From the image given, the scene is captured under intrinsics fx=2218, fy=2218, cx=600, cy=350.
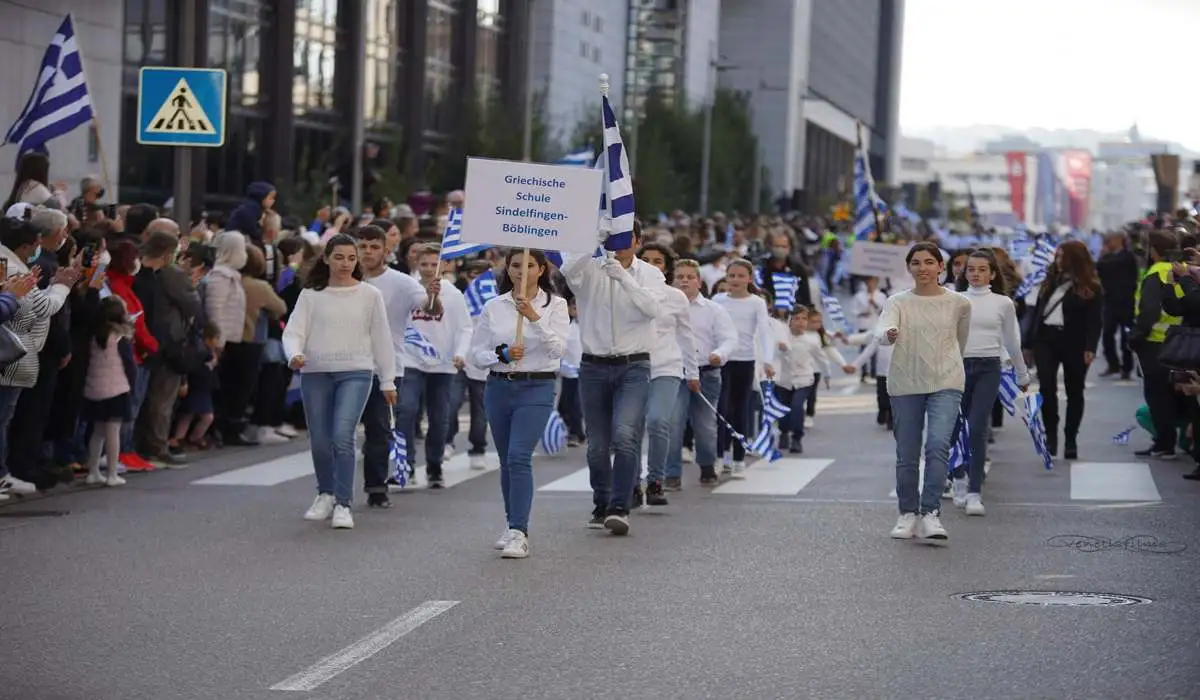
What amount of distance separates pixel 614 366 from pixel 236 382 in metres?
7.18

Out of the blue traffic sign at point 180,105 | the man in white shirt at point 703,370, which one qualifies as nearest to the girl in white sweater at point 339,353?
the man in white shirt at point 703,370

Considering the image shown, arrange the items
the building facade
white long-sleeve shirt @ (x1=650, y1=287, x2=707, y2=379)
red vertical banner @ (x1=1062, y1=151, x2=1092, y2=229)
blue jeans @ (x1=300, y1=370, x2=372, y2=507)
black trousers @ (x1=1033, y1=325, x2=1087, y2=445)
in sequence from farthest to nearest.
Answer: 1. red vertical banner @ (x1=1062, y1=151, x2=1092, y2=229)
2. the building facade
3. black trousers @ (x1=1033, y1=325, x2=1087, y2=445)
4. white long-sleeve shirt @ (x1=650, y1=287, x2=707, y2=379)
5. blue jeans @ (x1=300, y1=370, x2=372, y2=507)

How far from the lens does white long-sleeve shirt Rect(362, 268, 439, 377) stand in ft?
50.3

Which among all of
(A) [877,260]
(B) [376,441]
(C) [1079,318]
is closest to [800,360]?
(C) [1079,318]

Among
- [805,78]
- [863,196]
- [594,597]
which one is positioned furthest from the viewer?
[805,78]

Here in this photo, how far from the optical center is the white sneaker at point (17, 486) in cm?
1512

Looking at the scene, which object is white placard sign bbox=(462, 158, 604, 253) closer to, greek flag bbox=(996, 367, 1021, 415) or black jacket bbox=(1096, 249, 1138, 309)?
greek flag bbox=(996, 367, 1021, 415)

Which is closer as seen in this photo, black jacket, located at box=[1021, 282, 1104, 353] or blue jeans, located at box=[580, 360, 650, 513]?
blue jeans, located at box=[580, 360, 650, 513]

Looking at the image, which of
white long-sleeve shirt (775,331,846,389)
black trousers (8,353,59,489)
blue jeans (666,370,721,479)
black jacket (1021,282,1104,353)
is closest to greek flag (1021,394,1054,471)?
black jacket (1021,282,1104,353)

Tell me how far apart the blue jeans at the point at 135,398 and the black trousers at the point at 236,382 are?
1846mm

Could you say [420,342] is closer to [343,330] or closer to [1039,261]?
[343,330]

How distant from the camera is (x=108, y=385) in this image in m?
16.1

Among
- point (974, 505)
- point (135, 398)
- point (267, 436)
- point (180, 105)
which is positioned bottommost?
point (267, 436)

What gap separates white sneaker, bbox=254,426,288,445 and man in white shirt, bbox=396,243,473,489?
392 cm
